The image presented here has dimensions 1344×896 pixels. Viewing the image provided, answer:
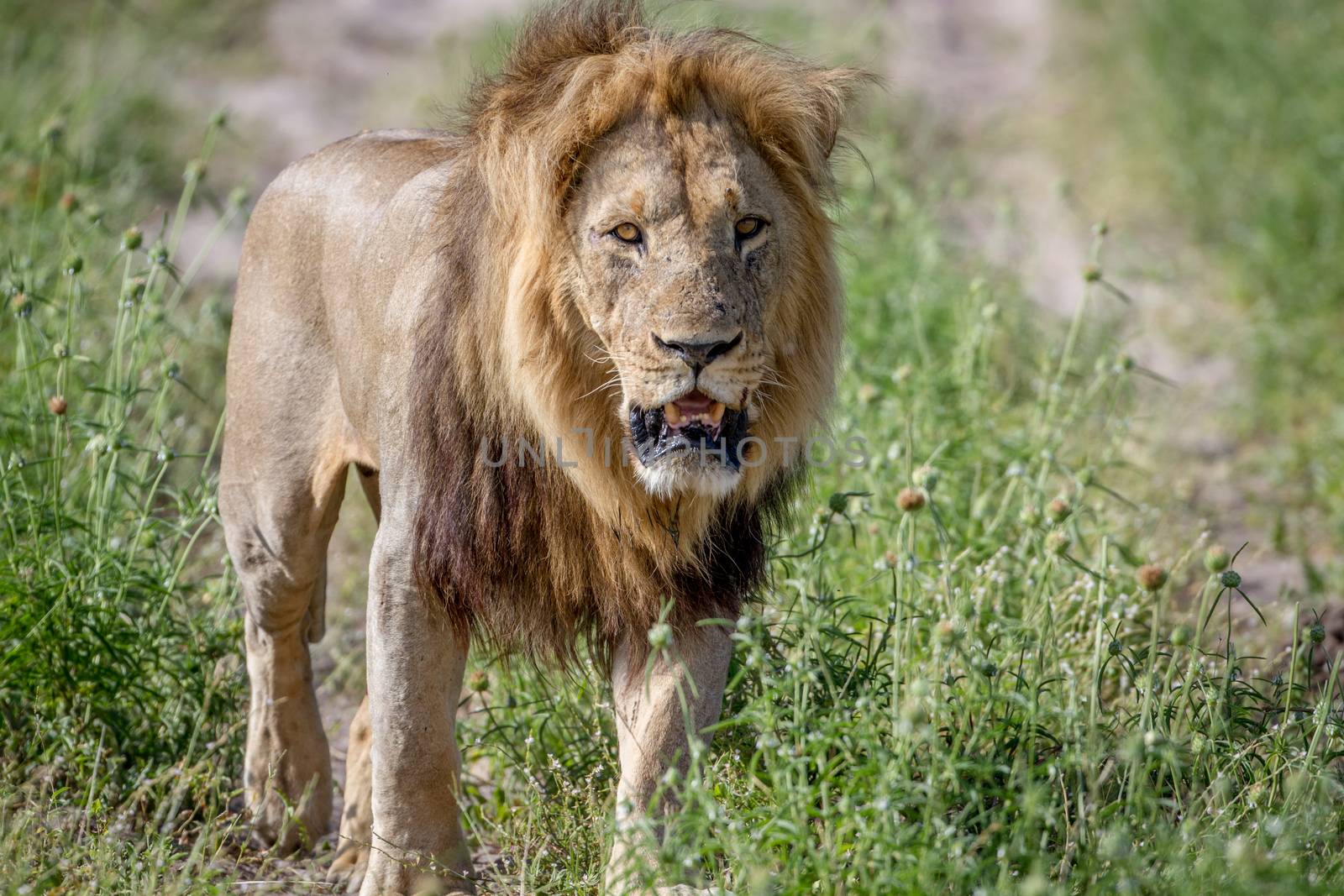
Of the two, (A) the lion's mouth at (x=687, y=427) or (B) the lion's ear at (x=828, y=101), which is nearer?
(A) the lion's mouth at (x=687, y=427)

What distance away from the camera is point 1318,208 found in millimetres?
7941

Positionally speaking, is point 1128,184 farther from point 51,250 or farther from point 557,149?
point 557,149

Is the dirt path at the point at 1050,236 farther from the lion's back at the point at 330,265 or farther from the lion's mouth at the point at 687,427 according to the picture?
the lion's back at the point at 330,265

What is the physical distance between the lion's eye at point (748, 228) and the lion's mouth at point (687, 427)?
0.33 metres

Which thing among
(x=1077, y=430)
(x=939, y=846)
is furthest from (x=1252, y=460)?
(x=939, y=846)

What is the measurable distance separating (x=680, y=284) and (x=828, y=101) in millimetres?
616

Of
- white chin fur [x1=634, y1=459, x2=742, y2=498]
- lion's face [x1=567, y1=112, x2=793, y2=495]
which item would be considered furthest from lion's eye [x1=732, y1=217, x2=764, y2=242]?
white chin fur [x1=634, y1=459, x2=742, y2=498]

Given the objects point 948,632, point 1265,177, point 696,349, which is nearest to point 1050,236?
point 1265,177

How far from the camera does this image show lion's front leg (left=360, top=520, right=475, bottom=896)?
311 centimetres

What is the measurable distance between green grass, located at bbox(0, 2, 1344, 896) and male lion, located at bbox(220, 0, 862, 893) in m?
0.19

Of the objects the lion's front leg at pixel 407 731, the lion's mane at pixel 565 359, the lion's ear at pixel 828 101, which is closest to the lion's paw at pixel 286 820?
the lion's front leg at pixel 407 731

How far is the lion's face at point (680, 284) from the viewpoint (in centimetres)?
279

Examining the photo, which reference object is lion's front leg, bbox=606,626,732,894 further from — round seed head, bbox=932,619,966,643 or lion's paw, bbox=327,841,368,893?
lion's paw, bbox=327,841,368,893

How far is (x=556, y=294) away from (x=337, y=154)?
122 centimetres
